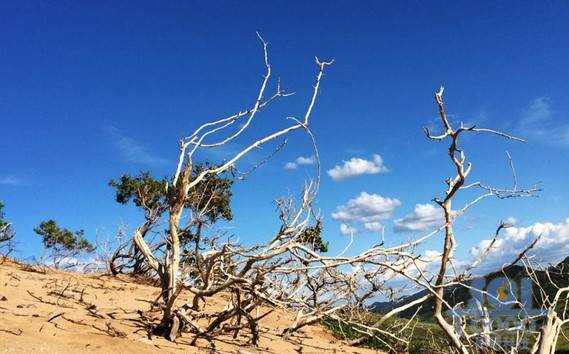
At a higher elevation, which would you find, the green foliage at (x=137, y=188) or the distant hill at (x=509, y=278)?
the green foliage at (x=137, y=188)

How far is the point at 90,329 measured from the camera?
4.57 metres

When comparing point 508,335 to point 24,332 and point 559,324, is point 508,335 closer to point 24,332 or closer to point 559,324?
point 559,324

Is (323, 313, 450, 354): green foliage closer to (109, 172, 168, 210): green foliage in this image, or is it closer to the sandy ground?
the sandy ground

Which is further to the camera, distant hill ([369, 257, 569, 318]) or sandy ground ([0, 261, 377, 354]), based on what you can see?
distant hill ([369, 257, 569, 318])

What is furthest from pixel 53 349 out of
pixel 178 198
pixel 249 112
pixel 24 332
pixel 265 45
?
pixel 265 45

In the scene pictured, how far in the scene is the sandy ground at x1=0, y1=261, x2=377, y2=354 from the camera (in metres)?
4.00

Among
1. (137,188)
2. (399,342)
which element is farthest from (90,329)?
(137,188)

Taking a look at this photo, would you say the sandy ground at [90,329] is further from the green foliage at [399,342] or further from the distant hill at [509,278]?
the distant hill at [509,278]

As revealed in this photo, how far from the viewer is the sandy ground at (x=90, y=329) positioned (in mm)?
4004

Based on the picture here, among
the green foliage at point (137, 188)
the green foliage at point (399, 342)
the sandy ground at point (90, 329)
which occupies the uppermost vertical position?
the green foliage at point (137, 188)

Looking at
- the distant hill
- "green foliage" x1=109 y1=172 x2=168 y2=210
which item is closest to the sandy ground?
the distant hill

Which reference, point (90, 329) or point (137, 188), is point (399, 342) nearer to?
point (90, 329)

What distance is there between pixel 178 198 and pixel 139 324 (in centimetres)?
136

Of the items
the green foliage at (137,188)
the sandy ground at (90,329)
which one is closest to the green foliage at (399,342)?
the sandy ground at (90,329)
